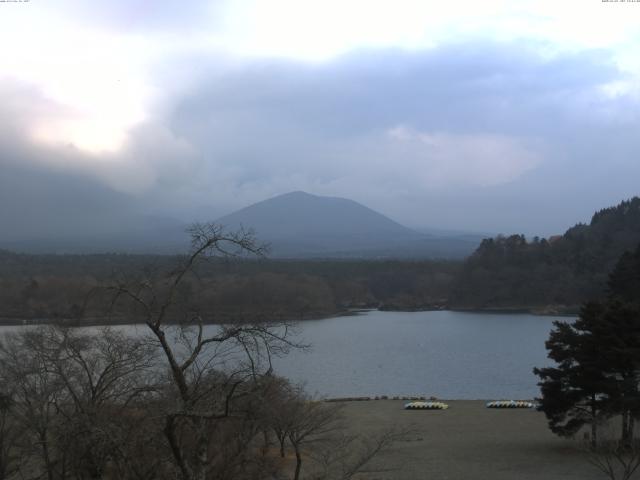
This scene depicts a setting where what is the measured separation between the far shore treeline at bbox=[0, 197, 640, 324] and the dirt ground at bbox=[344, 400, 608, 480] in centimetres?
2962

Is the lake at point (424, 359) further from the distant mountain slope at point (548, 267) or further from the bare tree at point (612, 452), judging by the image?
the distant mountain slope at point (548, 267)

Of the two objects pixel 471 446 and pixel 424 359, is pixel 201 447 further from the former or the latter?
pixel 424 359

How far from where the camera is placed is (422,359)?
114ft

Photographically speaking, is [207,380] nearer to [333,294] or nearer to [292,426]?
[292,426]

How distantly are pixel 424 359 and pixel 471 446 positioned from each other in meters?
18.8

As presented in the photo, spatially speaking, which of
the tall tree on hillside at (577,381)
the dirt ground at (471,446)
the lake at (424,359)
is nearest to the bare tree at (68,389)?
the dirt ground at (471,446)

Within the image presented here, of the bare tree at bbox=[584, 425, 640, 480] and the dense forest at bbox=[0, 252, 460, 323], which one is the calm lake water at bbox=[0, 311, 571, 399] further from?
the bare tree at bbox=[584, 425, 640, 480]

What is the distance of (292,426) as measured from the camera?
11.2 m

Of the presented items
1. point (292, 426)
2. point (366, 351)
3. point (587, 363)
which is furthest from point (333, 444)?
point (366, 351)

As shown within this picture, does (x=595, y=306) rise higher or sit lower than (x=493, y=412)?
higher

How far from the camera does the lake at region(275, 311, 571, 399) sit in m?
26.8

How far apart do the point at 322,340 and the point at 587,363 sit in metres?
29.7

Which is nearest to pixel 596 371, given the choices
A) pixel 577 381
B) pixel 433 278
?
pixel 577 381

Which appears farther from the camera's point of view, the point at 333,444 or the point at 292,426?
the point at 333,444
